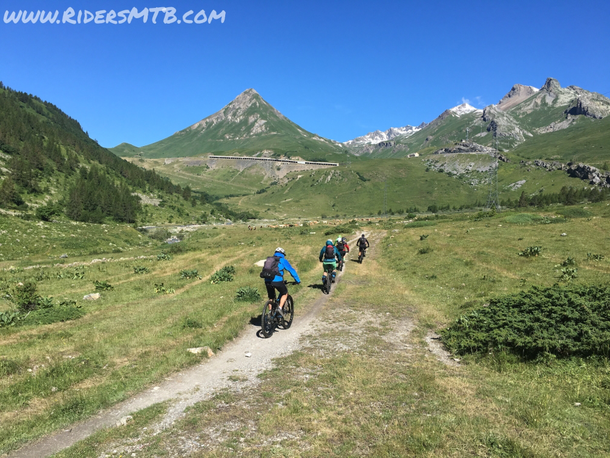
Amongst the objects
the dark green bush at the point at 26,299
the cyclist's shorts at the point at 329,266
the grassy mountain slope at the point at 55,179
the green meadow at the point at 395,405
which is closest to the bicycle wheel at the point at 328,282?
the cyclist's shorts at the point at 329,266

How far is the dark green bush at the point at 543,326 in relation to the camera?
932 centimetres

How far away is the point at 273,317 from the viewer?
1376 centimetres

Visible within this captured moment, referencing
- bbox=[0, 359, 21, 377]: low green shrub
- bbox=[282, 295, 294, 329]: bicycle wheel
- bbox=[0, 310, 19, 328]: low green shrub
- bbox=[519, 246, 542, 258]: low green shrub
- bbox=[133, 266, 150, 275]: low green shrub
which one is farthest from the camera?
bbox=[133, 266, 150, 275]: low green shrub

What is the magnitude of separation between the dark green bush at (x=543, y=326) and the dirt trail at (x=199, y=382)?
6.68 m

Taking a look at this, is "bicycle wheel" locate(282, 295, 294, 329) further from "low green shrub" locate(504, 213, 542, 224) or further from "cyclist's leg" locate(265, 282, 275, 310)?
"low green shrub" locate(504, 213, 542, 224)

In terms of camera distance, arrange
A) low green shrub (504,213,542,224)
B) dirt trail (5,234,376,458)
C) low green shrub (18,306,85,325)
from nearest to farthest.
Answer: dirt trail (5,234,376,458) < low green shrub (18,306,85,325) < low green shrub (504,213,542,224)

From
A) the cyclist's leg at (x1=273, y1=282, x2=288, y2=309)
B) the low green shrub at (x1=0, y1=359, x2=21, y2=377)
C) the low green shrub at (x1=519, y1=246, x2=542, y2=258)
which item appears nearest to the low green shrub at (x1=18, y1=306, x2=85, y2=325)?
the low green shrub at (x1=0, y1=359, x2=21, y2=377)

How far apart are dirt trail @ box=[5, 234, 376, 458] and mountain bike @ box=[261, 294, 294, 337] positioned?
312 millimetres

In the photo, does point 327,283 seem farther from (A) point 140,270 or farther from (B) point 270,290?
(A) point 140,270

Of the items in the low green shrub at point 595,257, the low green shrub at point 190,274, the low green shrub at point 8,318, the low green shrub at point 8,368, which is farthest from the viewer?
the low green shrub at point 190,274

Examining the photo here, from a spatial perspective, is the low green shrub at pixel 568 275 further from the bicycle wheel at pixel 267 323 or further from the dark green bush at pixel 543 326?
the bicycle wheel at pixel 267 323

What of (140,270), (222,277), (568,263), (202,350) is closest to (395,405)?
(202,350)

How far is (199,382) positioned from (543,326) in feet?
36.5

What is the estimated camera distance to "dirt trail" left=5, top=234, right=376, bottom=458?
6.68 m
